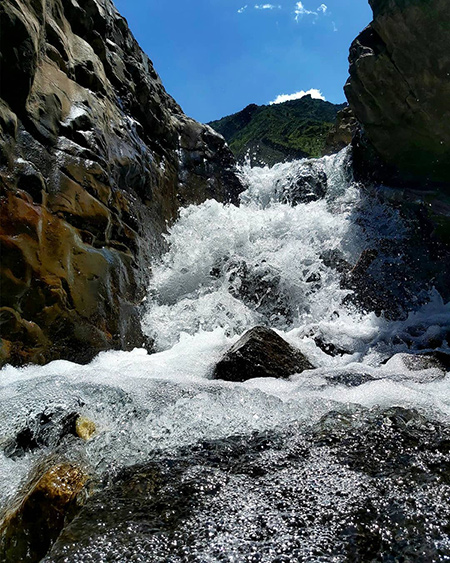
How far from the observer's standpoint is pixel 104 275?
6.16m

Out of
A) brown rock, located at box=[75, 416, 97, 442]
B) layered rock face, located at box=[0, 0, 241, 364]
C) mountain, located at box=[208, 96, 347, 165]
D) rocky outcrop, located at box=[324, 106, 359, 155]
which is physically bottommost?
brown rock, located at box=[75, 416, 97, 442]

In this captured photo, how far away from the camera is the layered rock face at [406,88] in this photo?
26.6ft

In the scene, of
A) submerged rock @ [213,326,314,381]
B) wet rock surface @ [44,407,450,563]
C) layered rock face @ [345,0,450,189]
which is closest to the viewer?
wet rock surface @ [44,407,450,563]

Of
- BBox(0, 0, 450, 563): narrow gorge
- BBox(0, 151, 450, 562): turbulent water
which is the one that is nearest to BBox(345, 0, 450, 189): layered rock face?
BBox(0, 0, 450, 563): narrow gorge

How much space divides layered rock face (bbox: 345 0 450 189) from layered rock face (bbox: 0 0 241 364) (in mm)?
6188

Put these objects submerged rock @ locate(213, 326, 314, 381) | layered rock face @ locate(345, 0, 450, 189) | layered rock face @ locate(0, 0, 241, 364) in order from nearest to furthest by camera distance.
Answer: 1. submerged rock @ locate(213, 326, 314, 381)
2. layered rock face @ locate(0, 0, 241, 364)
3. layered rock face @ locate(345, 0, 450, 189)

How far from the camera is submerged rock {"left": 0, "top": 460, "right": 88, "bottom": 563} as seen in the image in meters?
1.89

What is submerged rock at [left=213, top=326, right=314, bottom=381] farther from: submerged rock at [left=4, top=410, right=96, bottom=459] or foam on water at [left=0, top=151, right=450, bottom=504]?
submerged rock at [left=4, top=410, right=96, bottom=459]

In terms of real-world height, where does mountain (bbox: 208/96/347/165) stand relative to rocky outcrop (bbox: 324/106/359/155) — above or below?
above

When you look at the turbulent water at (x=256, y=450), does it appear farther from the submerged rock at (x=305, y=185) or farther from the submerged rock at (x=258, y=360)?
the submerged rock at (x=305, y=185)

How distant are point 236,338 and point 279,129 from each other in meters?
36.4

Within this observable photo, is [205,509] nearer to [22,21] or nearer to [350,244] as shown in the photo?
[22,21]

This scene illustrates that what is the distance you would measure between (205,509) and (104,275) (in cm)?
476

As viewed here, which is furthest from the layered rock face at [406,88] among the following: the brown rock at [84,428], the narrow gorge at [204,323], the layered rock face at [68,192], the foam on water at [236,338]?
the brown rock at [84,428]
